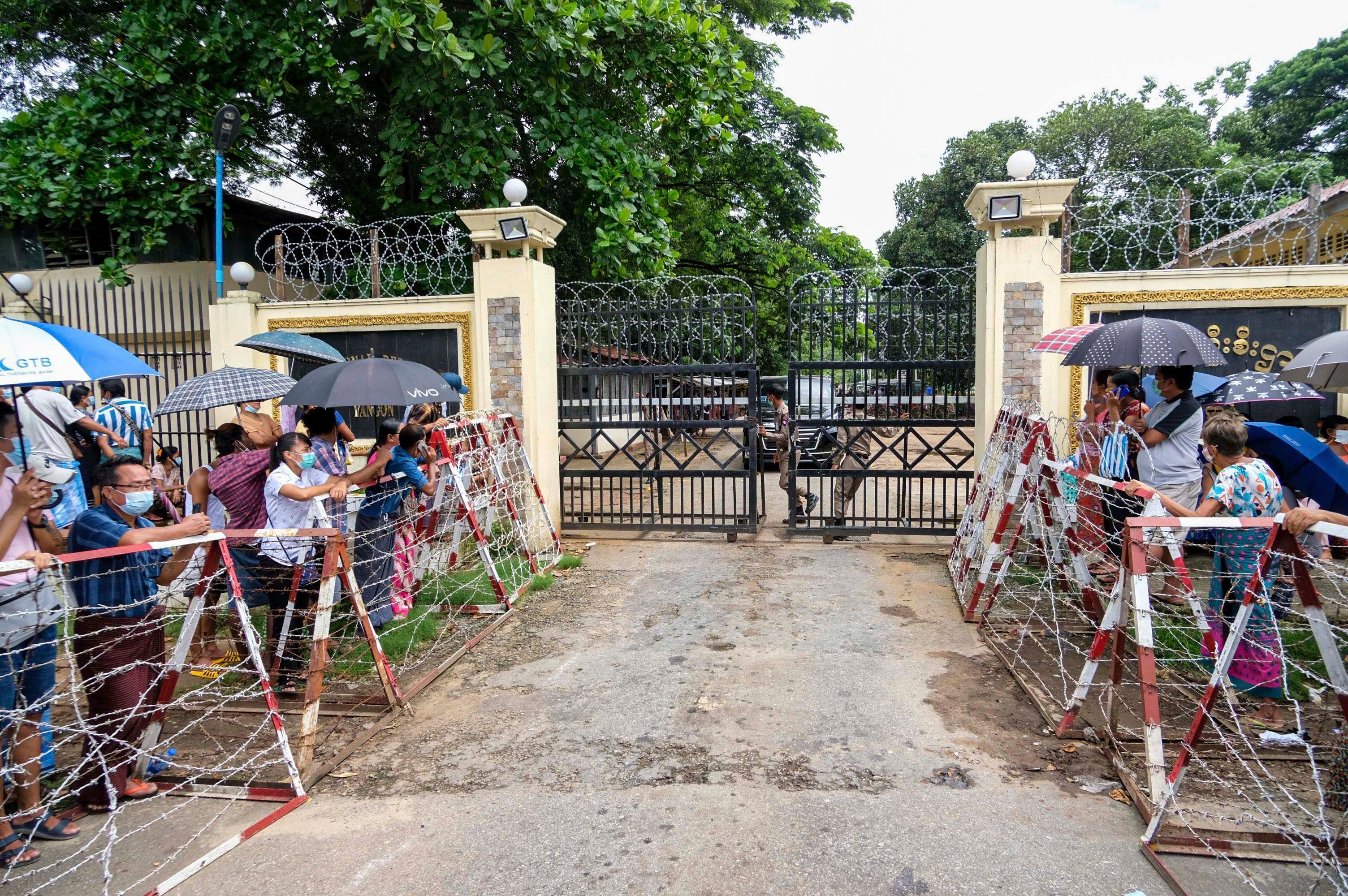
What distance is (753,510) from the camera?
27.4 ft

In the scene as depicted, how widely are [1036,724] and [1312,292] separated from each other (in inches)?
208

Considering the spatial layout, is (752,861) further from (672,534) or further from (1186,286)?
(1186,286)

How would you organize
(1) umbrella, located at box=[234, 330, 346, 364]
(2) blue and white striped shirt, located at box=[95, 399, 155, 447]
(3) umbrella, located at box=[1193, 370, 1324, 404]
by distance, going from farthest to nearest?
(2) blue and white striped shirt, located at box=[95, 399, 155, 447] < (1) umbrella, located at box=[234, 330, 346, 364] < (3) umbrella, located at box=[1193, 370, 1324, 404]

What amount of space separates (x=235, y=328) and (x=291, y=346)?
94.9 inches

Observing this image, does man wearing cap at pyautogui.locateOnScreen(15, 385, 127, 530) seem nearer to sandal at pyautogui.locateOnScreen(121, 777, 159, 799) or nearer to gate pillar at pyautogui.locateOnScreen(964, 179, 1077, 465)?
sandal at pyautogui.locateOnScreen(121, 777, 159, 799)

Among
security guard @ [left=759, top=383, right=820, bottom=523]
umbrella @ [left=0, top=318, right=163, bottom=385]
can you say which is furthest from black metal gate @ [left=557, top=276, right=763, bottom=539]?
umbrella @ [left=0, top=318, right=163, bottom=385]

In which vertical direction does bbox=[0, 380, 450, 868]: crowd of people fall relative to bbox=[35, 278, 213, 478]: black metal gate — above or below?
below

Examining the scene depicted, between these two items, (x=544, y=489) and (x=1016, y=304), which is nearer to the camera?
(x=1016, y=304)

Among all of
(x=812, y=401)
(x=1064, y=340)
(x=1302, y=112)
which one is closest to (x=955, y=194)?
(x=1302, y=112)

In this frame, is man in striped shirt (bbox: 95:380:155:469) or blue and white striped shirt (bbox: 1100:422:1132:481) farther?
man in striped shirt (bbox: 95:380:155:469)

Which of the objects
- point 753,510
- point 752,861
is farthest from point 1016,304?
point 752,861

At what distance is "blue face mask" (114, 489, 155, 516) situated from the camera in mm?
3539

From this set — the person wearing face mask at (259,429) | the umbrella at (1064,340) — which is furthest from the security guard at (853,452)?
the person wearing face mask at (259,429)

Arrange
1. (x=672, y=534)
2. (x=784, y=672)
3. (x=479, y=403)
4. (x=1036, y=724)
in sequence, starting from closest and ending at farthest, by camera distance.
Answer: (x=1036, y=724) < (x=784, y=672) < (x=479, y=403) < (x=672, y=534)
